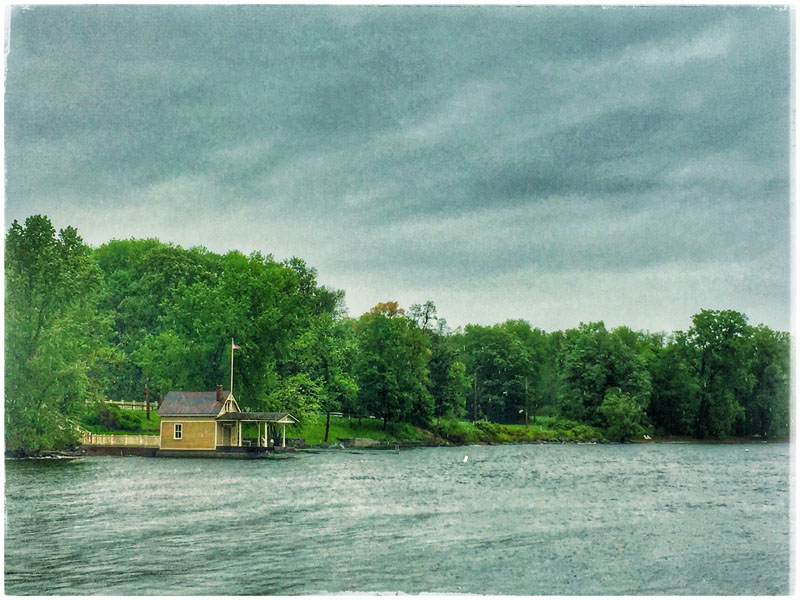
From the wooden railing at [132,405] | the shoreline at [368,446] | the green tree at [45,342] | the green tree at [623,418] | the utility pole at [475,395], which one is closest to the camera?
the green tree at [45,342]

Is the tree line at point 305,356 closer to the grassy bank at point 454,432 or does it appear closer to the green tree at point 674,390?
the green tree at point 674,390

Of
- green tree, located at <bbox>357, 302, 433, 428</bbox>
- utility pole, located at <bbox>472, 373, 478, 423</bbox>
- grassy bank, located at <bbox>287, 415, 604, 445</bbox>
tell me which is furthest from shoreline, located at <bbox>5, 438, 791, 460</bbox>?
utility pole, located at <bbox>472, 373, 478, 423</bbox>

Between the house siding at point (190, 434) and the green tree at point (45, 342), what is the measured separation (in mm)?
6070

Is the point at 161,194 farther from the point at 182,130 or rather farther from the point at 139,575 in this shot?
the point at 139,575

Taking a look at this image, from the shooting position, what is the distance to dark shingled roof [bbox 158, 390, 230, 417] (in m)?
41.1

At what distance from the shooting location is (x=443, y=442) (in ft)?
201

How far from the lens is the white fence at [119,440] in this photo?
40.2 meters

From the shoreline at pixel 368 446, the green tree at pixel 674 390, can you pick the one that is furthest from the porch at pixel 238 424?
the green tree at pixel 674 390

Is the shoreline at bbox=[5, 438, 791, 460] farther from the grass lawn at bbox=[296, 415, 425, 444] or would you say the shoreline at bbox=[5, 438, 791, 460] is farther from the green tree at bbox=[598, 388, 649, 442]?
the grass lawn at bbox=[296, 415, 425, 444]

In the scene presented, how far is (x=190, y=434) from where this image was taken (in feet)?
135

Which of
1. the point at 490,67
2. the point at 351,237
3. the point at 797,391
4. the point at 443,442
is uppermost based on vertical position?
the point at 490,67

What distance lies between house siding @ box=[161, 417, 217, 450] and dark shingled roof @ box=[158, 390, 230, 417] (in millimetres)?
377

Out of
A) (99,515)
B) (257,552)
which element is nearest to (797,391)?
(257,552)

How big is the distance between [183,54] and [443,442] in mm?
49792
